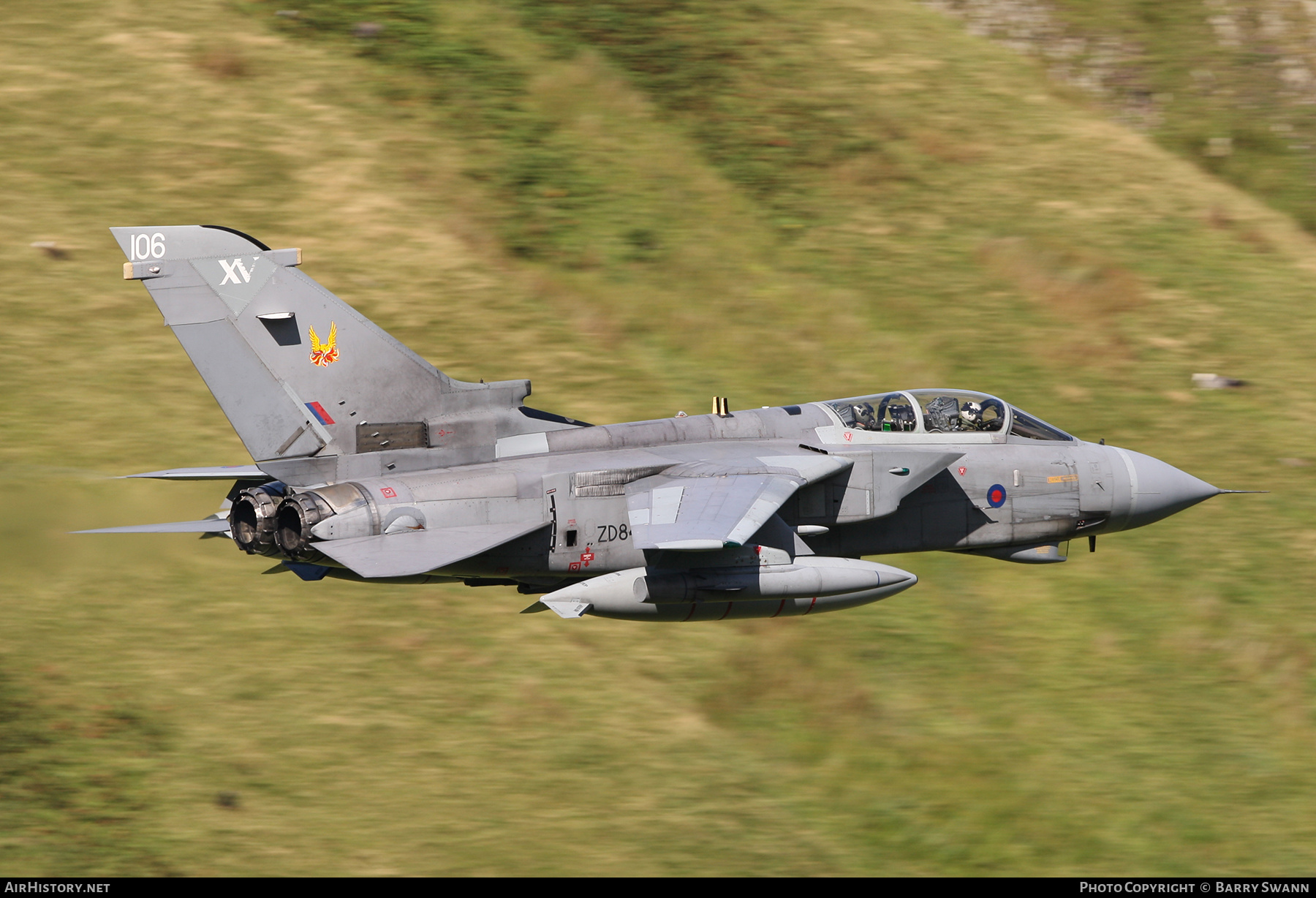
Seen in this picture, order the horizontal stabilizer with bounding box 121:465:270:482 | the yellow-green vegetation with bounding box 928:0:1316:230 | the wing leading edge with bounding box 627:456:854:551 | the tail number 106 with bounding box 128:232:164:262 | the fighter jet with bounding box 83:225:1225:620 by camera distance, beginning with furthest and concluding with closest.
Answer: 1. the yellow-green vegetation with bounding box 928:0:1316:230
2. the horizontal stabilizer with bounding box 121:465:270:482
3. the tail number 106 with bounding box 128:232:164:262
4. the fighter jet with bounding box 83:225:1225:620
5. the wing leading edge with bounding box 627:456:854:551

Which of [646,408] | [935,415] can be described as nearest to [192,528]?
[935,415]

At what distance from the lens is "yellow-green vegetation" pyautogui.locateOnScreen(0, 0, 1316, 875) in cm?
2186

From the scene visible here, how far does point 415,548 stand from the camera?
1642 cm

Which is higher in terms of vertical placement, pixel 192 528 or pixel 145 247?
pixel 145 247

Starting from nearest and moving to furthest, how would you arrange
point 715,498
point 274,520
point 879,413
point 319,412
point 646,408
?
point 274,520 → point 715,498 → point 319,412 → point 879,413 → point 646,408

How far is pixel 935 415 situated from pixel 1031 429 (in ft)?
5.43

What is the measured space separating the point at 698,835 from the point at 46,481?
12950 millimetres

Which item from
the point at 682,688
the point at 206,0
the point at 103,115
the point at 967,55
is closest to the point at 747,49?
the point at 967,55

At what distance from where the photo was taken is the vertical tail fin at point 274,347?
56.8 ft

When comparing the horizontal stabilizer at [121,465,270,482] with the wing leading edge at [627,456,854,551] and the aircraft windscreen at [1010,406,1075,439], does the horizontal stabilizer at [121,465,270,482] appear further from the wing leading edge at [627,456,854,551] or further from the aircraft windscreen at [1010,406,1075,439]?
the aircraft windscreen at [1010,406,1075,439]

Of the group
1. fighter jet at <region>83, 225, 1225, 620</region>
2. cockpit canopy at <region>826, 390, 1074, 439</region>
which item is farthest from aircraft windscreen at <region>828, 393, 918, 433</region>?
fighter jet at <region>83, 225, 1225, 620</region>

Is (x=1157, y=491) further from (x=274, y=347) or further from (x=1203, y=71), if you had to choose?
(x=1203, y=71)

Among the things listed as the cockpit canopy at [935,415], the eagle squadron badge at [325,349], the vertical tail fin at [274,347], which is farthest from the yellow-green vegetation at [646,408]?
the eagle squadron badge at [325,349]

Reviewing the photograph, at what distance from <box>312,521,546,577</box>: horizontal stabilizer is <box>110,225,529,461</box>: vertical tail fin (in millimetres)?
1578
